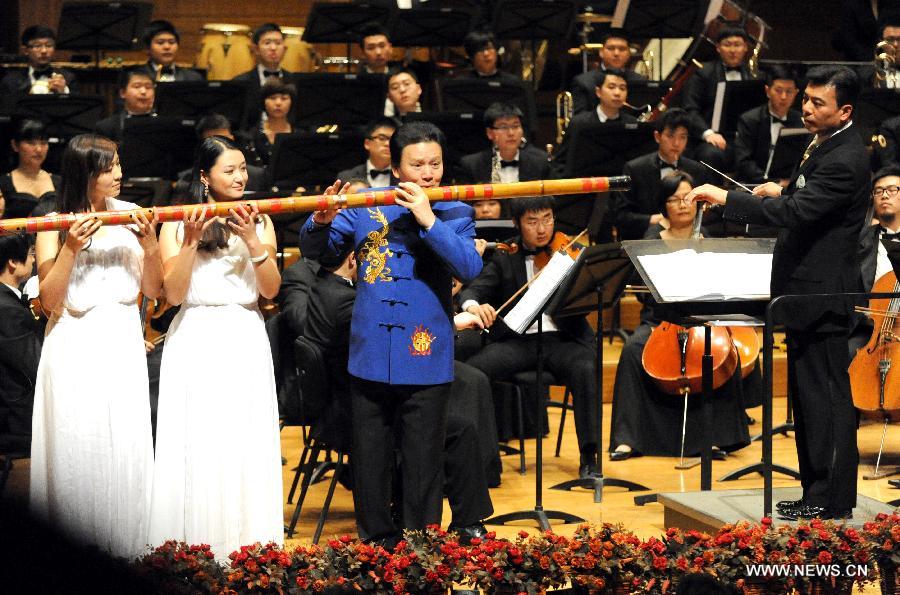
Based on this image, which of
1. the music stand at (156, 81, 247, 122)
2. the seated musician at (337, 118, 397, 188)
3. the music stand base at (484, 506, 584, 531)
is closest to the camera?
the music stand base at (484, 506, 584, 531)

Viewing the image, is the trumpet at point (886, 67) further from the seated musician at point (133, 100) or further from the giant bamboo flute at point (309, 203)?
the giant bamboo flute at point (309, 203)

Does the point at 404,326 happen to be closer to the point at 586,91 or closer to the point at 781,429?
the point at 781,429

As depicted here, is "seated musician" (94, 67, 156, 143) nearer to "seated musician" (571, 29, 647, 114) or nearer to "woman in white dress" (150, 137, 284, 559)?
"seated musician" (571, 29, 647, 114)

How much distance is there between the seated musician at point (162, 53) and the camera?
30.5 ft

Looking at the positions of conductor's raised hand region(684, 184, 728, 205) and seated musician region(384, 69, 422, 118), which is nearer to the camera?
conductor's raised hand region(684, 184, 728, 205)

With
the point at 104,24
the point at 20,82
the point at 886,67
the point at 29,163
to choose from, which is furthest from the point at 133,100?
the point at 886,67

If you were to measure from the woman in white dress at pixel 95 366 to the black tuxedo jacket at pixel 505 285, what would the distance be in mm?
2385

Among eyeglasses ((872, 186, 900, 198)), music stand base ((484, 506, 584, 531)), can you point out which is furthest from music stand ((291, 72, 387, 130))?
music stand base ((484, 506, 584, 531))

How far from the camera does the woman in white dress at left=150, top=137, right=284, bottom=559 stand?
3773mm

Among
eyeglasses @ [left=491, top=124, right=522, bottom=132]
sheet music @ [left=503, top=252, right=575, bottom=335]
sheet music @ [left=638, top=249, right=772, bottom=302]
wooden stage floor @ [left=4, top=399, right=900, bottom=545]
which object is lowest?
wooden stage floor @ [left=4, top=399, right=900, bottom=545]

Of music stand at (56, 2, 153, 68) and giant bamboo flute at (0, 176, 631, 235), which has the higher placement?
music stand at (56, 2, 153, 68)

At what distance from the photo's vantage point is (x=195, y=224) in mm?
3611

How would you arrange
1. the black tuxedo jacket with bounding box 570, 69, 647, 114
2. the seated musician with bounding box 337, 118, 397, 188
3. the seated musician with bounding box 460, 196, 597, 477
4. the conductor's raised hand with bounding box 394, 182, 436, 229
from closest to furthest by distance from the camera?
the conductor's raised hand with bounding box 394, 182, 436, 229 < the seated musician with bounding box 460, 196, 597, 477 < the seated musician with bounding box 337, 118, 397, 188 < the black tuxedo jacket with bounding box 570, 69, 647, 114

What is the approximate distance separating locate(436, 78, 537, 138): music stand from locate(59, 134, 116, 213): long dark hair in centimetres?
505
